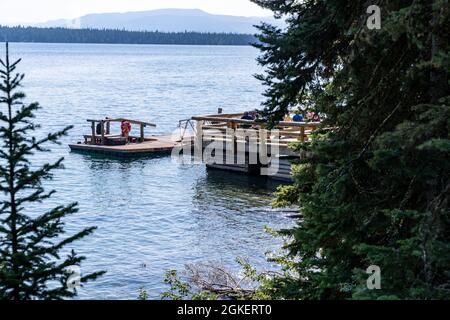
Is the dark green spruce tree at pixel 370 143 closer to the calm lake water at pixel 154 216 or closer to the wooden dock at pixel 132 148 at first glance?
the calm lake water at pixel 154 216

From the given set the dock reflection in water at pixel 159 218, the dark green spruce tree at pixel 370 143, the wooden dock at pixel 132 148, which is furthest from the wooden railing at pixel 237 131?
the dark green spruce tree at pixel 370 143

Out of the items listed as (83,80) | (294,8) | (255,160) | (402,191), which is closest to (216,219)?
(255,160)

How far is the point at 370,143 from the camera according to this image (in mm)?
7617

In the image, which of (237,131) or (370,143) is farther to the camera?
(237,131)

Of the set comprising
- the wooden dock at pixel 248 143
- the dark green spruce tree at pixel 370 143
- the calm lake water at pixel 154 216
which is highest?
the dark green spruce tree at pixel 370 143

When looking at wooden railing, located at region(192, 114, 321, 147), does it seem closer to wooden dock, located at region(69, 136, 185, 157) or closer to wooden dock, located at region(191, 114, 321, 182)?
wooden dock, located at region(191, 114, 321, 182)

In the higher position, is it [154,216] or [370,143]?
[370,143]

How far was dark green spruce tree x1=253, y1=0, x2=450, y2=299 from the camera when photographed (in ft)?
19.6

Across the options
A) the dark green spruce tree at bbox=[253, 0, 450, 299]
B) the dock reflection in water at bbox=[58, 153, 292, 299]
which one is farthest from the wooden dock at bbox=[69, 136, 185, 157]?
the dark green spruce tree at bbox=[253, 0, 450, 299]

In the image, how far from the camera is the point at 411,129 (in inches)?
236

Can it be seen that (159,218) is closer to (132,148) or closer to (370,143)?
(132,148)

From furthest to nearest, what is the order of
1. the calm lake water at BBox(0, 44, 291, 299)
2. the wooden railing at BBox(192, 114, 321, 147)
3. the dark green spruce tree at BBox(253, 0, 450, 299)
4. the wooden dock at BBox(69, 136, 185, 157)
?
the wooden dock at BBox(69, 136, 185, 157)
the wooden railing at BBox(192, 114, 321, 147)
the calm lake water at BBox(0, 44, 291, 299)
the dark green spruce tree at BBox(253, 0, 450, 299)

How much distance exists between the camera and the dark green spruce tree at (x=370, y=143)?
19.6 ft

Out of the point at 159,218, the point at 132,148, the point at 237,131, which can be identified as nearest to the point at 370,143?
the point at 159,218
